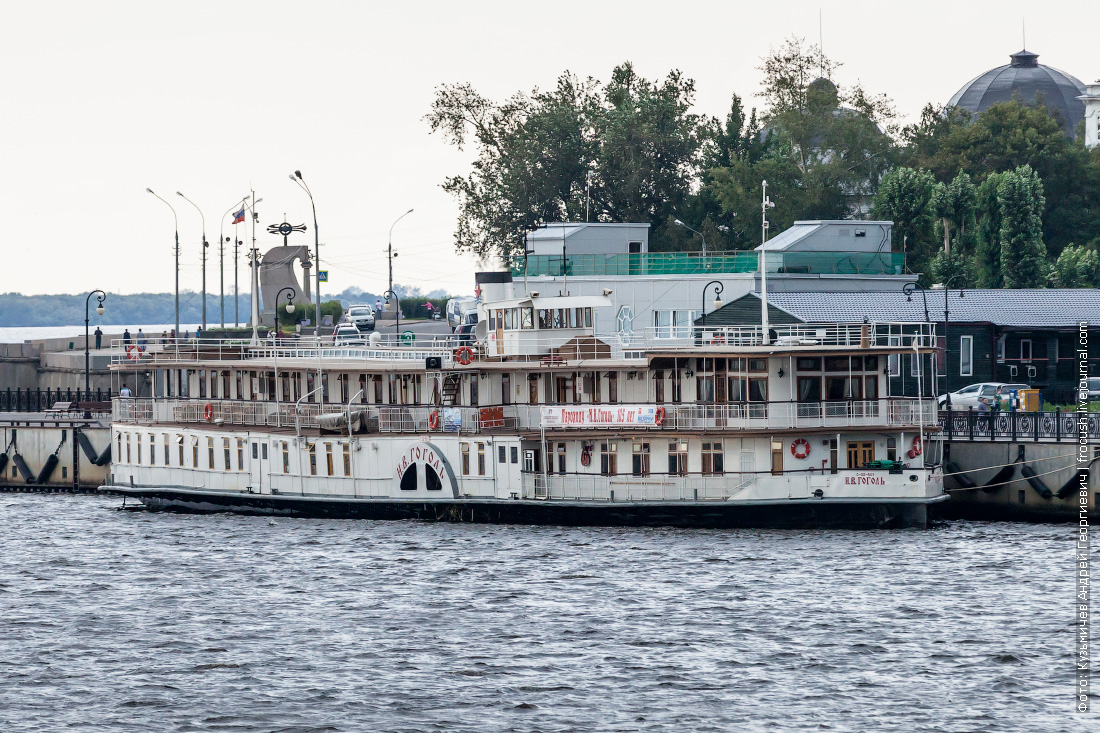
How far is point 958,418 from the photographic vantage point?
59.2 metres

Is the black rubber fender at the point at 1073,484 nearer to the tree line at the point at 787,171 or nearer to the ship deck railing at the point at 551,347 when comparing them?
the ship deck railing at the point at 551,347

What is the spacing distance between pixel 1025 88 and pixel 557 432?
10777 cm

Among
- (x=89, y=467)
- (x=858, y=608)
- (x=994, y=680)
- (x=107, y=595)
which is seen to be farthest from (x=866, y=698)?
(x=89, y=467)

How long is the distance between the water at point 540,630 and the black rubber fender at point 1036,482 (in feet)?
5.53

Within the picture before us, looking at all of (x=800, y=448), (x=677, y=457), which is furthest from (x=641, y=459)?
(x=800, y=448)

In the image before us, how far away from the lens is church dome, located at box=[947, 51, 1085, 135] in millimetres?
147500

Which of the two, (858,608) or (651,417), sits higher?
(651,417)

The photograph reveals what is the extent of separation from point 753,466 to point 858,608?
1075cm

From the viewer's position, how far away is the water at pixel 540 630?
32.5 m

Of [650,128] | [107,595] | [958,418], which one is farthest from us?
[650,128]

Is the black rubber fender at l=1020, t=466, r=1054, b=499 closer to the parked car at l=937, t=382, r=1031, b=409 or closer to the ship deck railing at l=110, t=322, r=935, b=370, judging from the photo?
the ship deck railing at l=110, t=322, r=935, b=370

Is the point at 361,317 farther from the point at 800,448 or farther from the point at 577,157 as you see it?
the point at 800,448

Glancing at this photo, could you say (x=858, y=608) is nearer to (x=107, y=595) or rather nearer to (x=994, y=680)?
(x=994, y=680)

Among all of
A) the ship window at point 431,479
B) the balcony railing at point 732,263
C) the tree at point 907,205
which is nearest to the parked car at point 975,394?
the balcony railing at point 732,263
